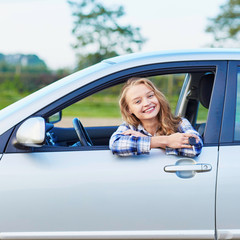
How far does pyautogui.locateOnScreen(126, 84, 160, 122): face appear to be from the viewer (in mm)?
2457

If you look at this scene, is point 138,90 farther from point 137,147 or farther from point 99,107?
point 99,107

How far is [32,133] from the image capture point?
2127 mm

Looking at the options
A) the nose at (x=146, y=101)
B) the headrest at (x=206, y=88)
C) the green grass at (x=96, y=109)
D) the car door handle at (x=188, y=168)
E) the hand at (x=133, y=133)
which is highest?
the green grass at (x=96, y=109)

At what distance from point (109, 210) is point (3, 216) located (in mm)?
540

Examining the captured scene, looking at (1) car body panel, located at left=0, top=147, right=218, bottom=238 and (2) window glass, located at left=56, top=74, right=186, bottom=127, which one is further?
(2) window glass, located at left=56, top=74, right=186, bottom=127

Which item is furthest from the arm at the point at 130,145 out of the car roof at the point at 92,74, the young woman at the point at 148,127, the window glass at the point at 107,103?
the window glass at the point at 107,103

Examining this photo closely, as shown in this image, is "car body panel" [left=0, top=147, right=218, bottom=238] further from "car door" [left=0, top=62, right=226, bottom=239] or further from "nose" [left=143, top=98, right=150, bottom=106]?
Result: "nose" [left=143, top=98, right=150, bottom=106]

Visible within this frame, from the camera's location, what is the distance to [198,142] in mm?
2215

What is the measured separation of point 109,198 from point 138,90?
635 mm

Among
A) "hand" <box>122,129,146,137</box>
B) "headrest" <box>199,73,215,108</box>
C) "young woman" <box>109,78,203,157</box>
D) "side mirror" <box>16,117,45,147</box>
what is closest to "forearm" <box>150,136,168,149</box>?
"young woman" <box>109,78,203,157</box>

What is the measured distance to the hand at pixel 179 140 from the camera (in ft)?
7.31

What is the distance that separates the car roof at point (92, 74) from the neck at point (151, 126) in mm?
363

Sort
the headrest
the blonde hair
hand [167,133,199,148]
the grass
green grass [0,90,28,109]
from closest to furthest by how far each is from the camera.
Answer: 1. hand [167,133,199,148]
2. the blonde hair
3. the headrest
4. the grass
5. green grass [0,90,28,109]

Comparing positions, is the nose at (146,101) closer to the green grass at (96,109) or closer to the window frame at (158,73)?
the window frame at (158,73)
